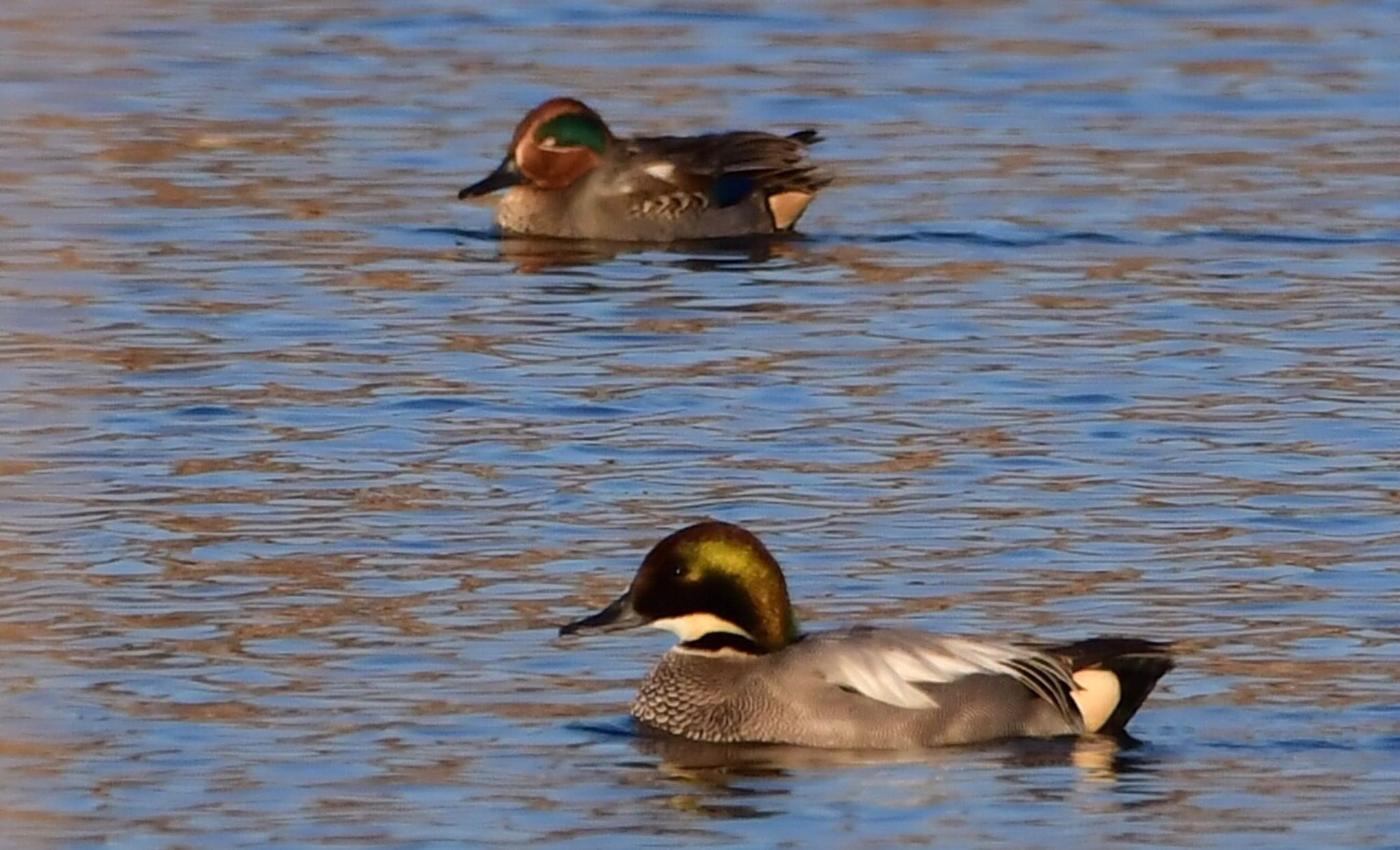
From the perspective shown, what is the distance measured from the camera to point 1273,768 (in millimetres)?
8781

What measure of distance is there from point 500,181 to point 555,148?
0.33 m

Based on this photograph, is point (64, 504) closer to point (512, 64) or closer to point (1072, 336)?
point (1072, 336)

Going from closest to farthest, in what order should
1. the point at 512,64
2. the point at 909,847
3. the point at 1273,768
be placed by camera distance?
the point at 909,847
the point at 1273,768
the point at 512,64

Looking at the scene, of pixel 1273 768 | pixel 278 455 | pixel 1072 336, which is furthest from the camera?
pixel 1072 336

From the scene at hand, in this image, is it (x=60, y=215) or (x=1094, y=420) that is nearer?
(x=1094, y=420)

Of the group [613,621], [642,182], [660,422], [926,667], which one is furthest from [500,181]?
[926,667]

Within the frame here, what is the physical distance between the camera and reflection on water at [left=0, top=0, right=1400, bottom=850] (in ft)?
28.9

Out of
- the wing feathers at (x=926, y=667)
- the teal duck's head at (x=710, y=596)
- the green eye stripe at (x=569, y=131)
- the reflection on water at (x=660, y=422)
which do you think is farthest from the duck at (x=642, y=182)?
the wing feathers at (x=926, y=667)

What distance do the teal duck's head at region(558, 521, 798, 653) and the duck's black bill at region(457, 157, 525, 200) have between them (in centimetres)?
800

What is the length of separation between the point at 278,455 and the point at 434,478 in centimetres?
61

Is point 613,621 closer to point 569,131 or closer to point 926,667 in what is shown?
point 926,667

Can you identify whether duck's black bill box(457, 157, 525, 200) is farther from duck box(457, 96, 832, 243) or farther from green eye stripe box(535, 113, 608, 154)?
green eye stripe box(535, 113, 608, 154)

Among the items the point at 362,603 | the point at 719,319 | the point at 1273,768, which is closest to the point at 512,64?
the point at 719,319

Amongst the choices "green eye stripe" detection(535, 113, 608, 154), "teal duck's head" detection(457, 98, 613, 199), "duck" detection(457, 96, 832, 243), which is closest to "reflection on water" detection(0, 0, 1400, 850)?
"duck" detection(457, 96, 832, 243)
